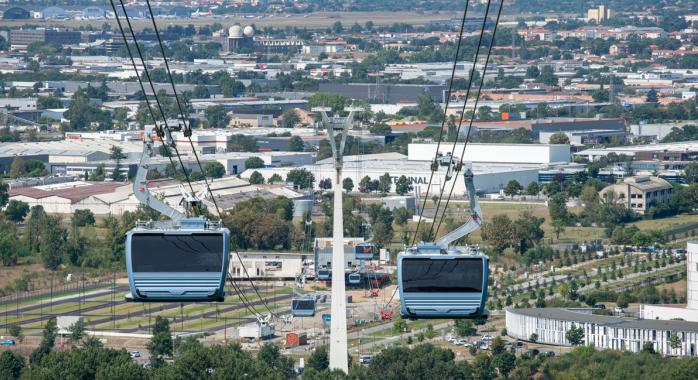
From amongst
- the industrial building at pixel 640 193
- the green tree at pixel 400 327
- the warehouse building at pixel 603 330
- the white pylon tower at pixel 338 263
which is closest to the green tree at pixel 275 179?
the industrial building at pixel 640 193

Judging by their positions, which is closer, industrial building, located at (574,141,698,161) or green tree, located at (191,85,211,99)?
industrial building, located at (574,141,698,161)

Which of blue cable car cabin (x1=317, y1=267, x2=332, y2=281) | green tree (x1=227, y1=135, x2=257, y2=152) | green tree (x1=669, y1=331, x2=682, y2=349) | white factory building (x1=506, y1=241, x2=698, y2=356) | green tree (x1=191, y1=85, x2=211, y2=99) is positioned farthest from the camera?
green tree (x1=191, y1=85, x2=211, y2=99)

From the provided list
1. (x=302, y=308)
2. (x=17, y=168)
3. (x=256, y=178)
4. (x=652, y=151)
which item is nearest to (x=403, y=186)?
(x=256, y=178)

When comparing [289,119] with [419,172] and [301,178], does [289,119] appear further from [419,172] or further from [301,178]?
[301,178]

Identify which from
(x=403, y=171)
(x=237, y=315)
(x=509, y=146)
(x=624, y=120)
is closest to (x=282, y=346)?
(x=237, y=315)

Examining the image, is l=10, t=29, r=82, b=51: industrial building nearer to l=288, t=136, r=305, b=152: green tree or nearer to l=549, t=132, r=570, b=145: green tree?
l=288, t=136, r=305, b=152: green tree

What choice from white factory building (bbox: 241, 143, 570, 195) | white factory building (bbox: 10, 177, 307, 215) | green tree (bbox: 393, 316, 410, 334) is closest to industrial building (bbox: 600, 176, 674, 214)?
white factory building (bbox: 241, 143, 570, 195)
